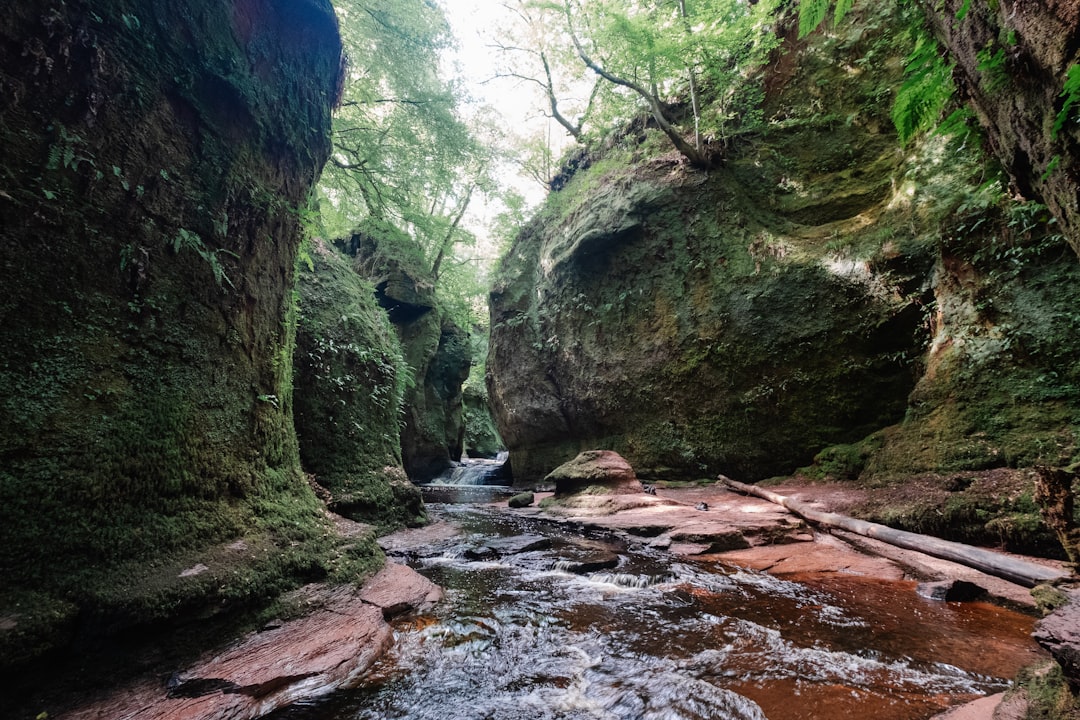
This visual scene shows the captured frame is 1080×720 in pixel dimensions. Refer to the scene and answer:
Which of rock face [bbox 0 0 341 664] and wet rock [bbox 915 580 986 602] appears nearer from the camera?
rock face [bbox 0 0 341 664]

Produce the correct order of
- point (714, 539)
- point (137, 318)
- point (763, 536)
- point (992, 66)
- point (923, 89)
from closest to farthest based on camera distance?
point (992, 66)
point (923, 89)
point (137, 318)
point (714, 539)
point (763, 536)

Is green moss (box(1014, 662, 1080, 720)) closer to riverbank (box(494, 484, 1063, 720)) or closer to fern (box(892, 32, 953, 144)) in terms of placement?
riverbank (box(494, 484, 1063, 720))

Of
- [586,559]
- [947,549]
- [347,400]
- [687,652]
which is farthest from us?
[347,400]

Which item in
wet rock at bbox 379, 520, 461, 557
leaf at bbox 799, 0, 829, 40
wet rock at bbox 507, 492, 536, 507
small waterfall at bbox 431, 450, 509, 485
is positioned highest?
leaf at bbox 799, 0, 829, 40

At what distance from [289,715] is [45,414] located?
2253mm

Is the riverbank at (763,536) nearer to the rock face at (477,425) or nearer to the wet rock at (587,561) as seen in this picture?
the wet rock at (587,561)

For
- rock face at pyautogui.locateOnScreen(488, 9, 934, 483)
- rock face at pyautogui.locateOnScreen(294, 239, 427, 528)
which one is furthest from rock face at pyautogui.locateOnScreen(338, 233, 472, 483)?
rock face at pyautogui.locateOnScreen(294, 239, 427, 528)

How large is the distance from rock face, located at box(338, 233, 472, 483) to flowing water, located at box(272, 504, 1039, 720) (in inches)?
499

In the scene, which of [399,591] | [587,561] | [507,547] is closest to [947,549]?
[587,561]

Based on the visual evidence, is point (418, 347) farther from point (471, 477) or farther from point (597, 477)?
point (597, 477)

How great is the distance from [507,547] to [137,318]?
4.96 metres

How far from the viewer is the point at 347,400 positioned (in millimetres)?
6762

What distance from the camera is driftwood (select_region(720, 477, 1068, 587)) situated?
3.67 metres

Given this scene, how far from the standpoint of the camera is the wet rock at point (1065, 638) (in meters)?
1.64
